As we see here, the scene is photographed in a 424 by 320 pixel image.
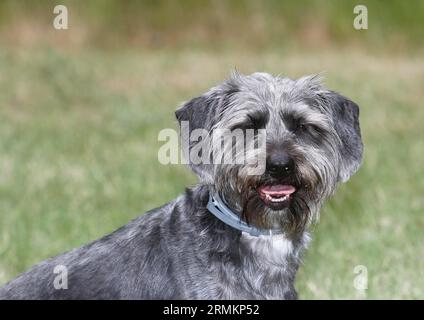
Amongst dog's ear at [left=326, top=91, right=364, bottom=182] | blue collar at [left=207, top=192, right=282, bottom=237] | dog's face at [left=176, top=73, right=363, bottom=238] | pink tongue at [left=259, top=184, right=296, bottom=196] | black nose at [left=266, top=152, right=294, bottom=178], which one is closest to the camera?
black nose at [left=266, top=152, right=294, bottom=178]

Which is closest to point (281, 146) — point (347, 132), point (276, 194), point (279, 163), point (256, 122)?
point (279, 163)

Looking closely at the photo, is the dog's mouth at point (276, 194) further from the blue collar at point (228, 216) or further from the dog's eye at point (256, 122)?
the dog's eye at point (256, 122)

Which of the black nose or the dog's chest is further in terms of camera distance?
the dog's chest

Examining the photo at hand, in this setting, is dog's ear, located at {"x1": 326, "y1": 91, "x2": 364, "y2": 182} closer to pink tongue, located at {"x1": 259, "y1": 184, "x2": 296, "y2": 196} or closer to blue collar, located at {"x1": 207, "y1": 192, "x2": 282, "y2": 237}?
pink tongue, located at {"x1": 259, "y1": 184, "x2": 296, "y2": 196}

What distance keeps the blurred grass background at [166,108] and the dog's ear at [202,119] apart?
2892mm

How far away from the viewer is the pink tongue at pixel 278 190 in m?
6.76

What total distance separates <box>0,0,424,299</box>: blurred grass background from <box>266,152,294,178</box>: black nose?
2914mm

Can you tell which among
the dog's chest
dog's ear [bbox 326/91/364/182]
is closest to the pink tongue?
the dog's chest

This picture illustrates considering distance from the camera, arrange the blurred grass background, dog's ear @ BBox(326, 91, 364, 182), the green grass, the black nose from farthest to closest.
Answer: the blurred grass background
the green grass
dog's ear @ BBox(326, 91, 364, 182)
the black nose

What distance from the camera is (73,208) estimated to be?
1198 cm

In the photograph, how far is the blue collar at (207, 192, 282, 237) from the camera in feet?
22.5

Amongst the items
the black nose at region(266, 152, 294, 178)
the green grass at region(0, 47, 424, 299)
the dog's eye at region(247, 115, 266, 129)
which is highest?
the dog's eye at region(247, 115, 266, 129)

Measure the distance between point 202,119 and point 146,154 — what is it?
7.75 meters
